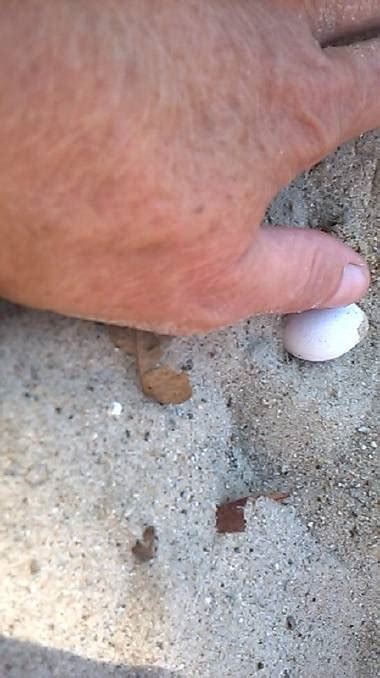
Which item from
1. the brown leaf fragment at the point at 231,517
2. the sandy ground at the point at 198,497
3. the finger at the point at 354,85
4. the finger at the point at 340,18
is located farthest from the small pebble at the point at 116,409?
the finger at the point at 340,18

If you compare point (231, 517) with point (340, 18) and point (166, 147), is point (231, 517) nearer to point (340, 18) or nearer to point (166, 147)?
point (166, 147)

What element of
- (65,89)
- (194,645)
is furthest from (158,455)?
(65,89)

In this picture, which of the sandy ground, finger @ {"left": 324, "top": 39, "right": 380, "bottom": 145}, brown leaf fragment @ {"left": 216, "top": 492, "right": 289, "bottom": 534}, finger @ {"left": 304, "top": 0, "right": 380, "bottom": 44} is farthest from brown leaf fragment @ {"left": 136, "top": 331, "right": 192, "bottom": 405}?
finger @ {"left": 304, "top": 0, "right": 380, "bottom": 44}

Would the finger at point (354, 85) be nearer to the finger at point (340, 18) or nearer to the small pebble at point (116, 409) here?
the finger at point (340, 18)

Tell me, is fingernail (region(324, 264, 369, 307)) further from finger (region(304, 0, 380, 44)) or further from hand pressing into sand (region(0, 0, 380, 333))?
finger (region(304, 0, 380, 44))

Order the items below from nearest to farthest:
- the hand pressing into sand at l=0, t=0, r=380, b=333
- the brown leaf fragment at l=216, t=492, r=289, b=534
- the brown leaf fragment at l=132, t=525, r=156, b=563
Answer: the hand pressing into sand at l=0, t=0, r=380, b=333
the brown leaf fragment at l=132, t=525, r=156, b=563
the brown leaf fragment at l=216, t=492, r=289, b=534

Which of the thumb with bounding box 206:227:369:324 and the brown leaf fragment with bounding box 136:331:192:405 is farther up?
the thumb with bounding box 206:227:369:324

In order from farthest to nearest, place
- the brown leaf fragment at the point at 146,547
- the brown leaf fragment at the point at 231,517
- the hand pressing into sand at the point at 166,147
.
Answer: the brown leaf fragment at the point at 231,517, the brown leaf fragment at the point at 146,547, the hand pressing into sand at the point at 166,147
